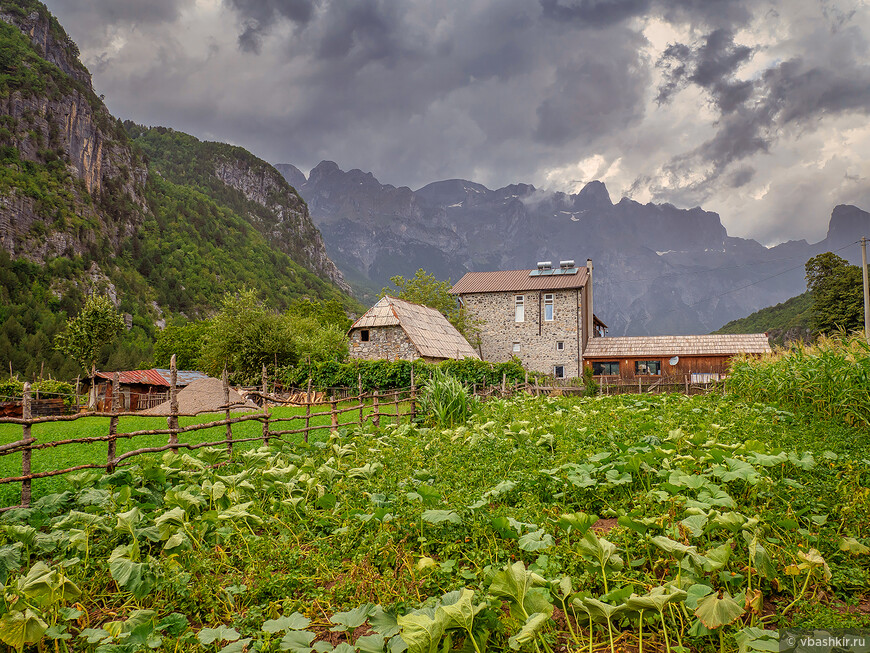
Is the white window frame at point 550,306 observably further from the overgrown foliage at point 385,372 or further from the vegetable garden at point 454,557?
the vegetable garden at point 454,557

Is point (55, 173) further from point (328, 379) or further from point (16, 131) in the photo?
point (328, 379)

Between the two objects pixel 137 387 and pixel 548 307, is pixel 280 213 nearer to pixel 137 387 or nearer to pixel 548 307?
pixel 137 387

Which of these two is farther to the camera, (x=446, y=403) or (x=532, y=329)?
(x=532, y=329)

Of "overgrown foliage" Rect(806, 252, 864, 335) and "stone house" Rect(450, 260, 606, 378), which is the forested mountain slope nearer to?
"stone house" Rect(450, 260, 606, 378)

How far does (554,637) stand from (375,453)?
4688mm

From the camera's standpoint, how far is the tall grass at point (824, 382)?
802cm

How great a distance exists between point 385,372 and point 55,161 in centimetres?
9050

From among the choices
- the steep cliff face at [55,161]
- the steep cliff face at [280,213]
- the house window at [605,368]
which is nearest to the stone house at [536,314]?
the house window at [605,368]

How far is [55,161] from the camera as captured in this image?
81.1 metres

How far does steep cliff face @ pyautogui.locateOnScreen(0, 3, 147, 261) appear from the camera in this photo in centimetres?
7125

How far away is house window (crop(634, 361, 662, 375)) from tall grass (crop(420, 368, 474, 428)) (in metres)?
23.4

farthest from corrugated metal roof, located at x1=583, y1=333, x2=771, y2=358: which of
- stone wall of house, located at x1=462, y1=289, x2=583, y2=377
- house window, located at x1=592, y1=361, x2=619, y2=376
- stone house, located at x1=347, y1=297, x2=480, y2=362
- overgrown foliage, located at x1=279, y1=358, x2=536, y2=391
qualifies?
stone house, located at x1=347, y1=297, x2=480, y2=362

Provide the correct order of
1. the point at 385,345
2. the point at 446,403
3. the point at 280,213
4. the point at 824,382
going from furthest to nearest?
the point at 280,213 → the point at 385,345 → the point at 446,403 → the point at 824,382

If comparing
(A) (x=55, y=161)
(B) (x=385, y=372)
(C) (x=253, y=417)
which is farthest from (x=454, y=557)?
(A) (x=55, y=161)
